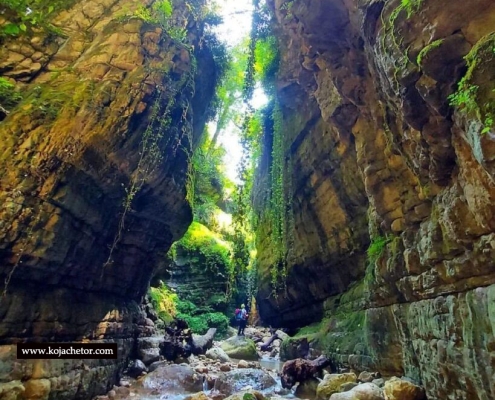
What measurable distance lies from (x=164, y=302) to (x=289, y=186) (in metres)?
8.36

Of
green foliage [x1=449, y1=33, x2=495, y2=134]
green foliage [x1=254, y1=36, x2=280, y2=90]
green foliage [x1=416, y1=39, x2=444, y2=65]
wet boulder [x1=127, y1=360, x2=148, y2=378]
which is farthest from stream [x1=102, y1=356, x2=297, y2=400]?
green foliage [x1=254, y1=36, x2=280, y2=90]

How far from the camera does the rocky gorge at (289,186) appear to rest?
3771mm

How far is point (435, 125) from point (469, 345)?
2516 mm

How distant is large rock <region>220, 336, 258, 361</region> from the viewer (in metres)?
13.5

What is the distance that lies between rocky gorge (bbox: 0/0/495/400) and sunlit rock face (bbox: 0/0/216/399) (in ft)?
0.13

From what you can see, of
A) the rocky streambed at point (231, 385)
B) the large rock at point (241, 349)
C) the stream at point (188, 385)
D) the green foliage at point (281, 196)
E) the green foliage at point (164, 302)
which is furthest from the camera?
the green foliage at point (164, 302)

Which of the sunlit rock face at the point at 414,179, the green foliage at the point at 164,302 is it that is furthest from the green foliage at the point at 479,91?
the green foliage at the point at 164,302

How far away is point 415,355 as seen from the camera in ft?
17.5

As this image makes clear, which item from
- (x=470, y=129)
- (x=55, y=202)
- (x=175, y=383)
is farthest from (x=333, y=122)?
(x=175, y=383)

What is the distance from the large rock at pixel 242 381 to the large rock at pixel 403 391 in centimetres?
430

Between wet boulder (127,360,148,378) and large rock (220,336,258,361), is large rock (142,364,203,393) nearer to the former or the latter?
wet boulder (127,360,148,378)

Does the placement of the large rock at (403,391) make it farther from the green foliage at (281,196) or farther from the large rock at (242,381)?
the green foliage at (281,196)

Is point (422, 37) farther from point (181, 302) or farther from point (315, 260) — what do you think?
point (181, 302)

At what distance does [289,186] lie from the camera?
512 inches
